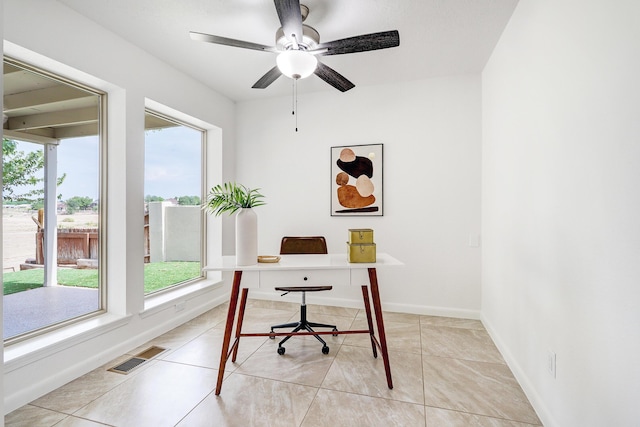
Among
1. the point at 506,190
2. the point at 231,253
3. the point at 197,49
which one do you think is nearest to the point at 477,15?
the point at 506,190

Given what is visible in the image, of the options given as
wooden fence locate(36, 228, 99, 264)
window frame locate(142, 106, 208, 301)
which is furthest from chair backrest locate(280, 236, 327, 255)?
wooden fence locate(36, 228, 99, 264)

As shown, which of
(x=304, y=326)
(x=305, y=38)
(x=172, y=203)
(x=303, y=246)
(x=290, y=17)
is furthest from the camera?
(x=172, y=203)

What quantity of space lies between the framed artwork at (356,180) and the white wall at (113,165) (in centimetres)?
171

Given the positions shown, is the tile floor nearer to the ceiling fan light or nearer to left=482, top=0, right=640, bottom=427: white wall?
left=482, top=0, right=640, bottom=427: white wall

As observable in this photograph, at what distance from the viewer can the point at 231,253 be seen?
3.87 metres

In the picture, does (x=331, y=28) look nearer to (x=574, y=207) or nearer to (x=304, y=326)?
(x=574, y=207)

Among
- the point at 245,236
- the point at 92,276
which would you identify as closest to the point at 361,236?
the point at 245,236

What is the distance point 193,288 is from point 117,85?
2167 millimetres

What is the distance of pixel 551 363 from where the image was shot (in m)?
1.58

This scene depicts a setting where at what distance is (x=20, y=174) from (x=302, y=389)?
7.93ft

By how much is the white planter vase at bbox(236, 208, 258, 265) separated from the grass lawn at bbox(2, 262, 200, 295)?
1.51 metres

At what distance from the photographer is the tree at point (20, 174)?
6.42ft

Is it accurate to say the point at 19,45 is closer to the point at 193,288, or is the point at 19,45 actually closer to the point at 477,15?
the point at 193,288

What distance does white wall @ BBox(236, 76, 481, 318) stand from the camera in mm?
3207
